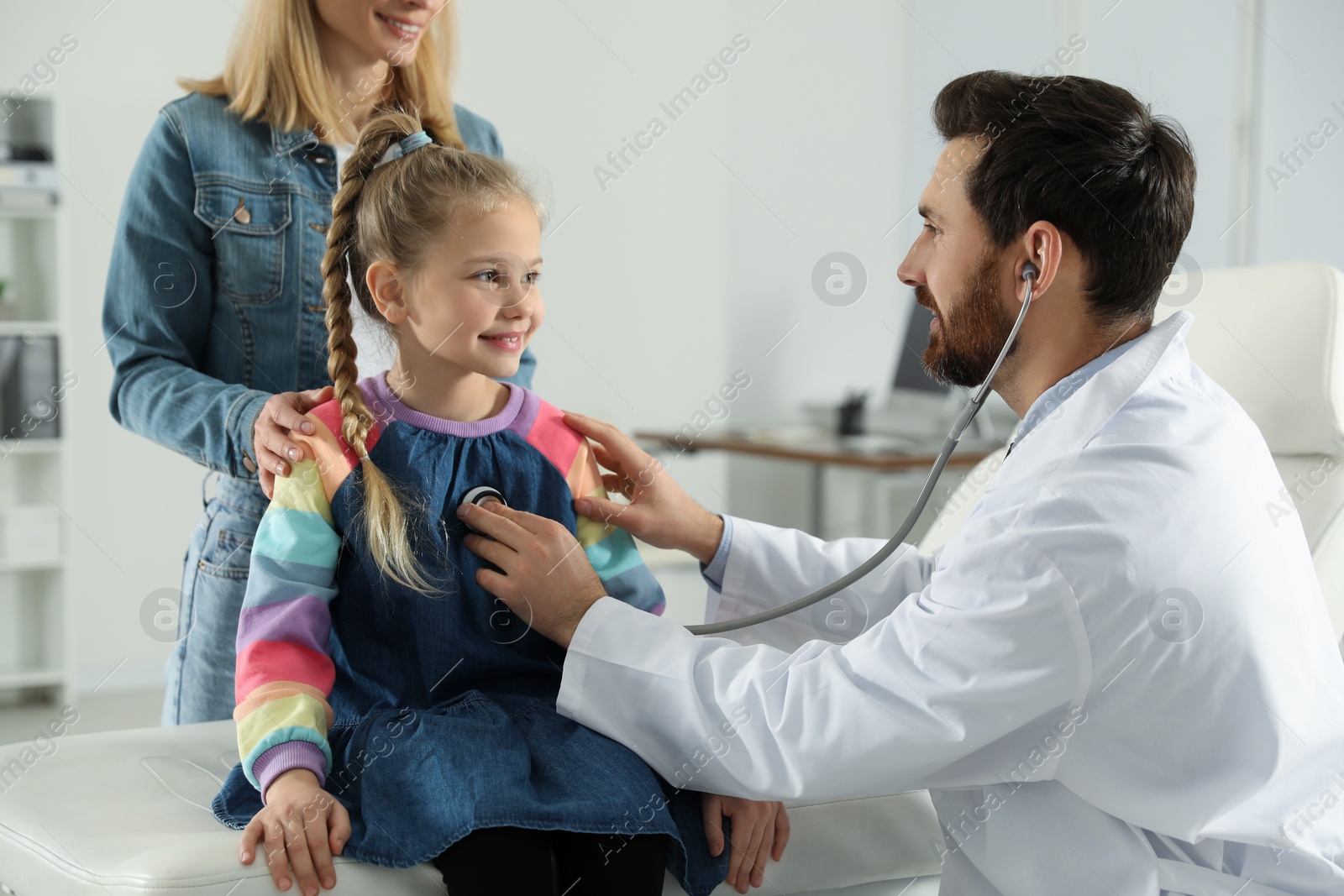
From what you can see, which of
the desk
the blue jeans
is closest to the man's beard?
the blue jeans

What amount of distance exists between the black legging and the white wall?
113 inches

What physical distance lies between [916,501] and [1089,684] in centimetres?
28

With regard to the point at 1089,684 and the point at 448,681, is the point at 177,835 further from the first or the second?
the point at 1089,684

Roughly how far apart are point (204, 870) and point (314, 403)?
1.59 feet

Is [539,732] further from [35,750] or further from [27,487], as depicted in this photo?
[27,487]

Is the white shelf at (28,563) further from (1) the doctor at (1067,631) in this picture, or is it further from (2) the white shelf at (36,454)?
(1) the doctor at (1067,631)

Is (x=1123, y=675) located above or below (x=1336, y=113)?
below

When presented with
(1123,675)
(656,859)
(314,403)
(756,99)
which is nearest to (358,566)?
(314,403)

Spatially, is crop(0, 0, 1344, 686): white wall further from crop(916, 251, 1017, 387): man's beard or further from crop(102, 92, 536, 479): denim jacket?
crop(916, 251, 1017, 387): man's beard

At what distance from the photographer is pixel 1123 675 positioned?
1.01 meters

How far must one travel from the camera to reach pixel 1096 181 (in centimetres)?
113

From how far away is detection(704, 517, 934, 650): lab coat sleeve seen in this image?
1.39 meters

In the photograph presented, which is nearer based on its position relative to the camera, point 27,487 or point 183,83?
point 183,83

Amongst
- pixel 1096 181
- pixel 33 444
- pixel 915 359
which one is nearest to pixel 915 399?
pixel 915 359
